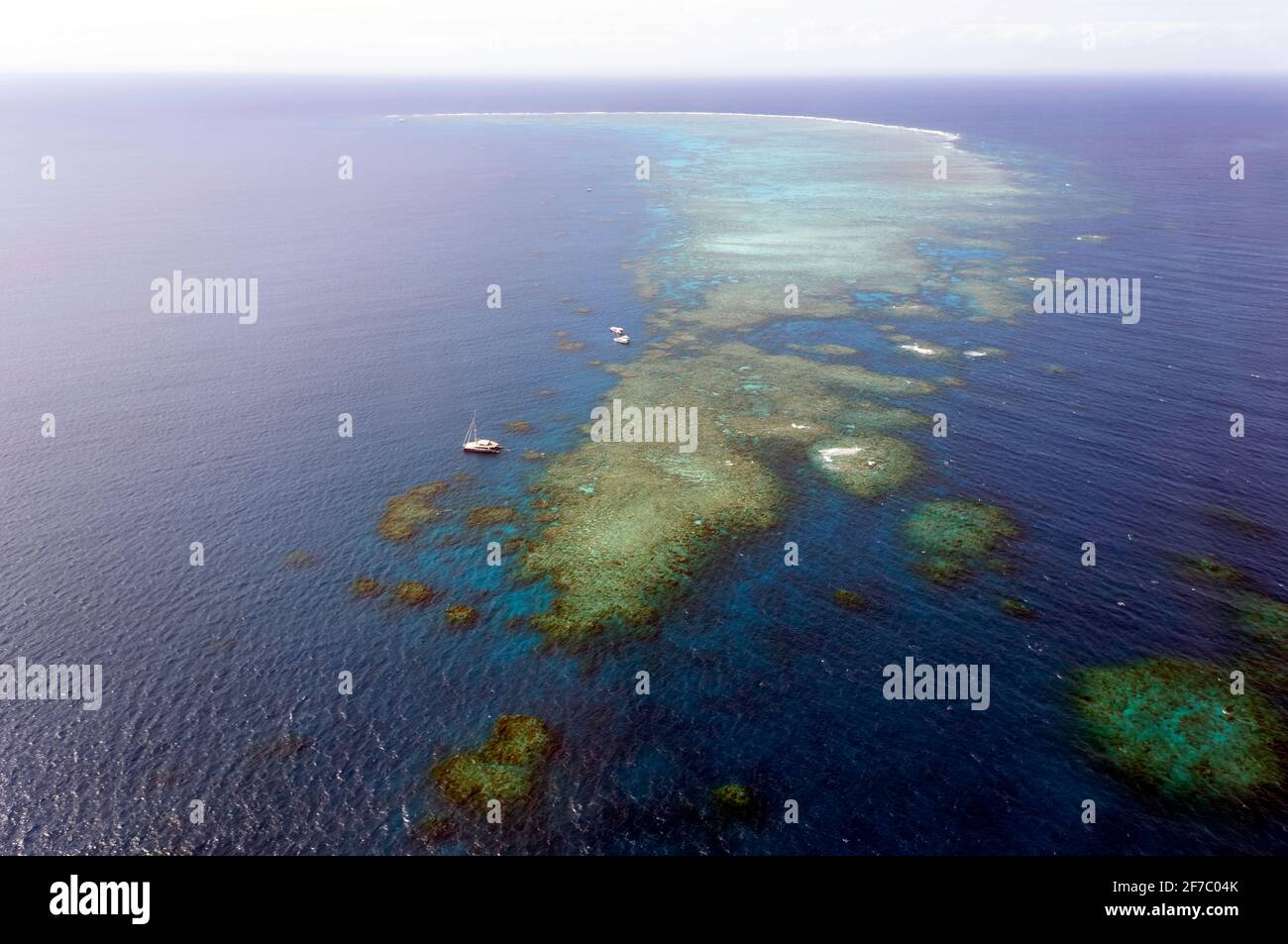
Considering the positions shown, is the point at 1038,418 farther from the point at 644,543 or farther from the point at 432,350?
the point at 432,350

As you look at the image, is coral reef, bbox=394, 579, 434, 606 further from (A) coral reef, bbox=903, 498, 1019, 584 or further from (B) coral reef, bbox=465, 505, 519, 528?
(A) coral reef, bbox=903, 498, 1019, 584

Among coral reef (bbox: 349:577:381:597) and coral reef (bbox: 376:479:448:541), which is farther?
coral reef (bbox: 376:479:448:541)

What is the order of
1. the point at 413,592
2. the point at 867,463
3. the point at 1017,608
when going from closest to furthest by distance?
1. the point at 1017,608
2. the point at 413,592
3. the point at 867,463

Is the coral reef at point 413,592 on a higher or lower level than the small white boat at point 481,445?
lower

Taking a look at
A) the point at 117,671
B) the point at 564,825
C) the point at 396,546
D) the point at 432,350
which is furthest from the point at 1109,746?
the point at 432,350

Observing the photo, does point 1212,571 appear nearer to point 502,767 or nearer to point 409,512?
point 502,767

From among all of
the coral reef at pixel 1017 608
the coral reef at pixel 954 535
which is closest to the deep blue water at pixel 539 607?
the coral reef at pixel 1017 608

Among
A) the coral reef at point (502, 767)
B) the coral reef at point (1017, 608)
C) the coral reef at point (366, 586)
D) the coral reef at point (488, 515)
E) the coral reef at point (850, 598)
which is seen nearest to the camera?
the coral reef at point (502, 767)

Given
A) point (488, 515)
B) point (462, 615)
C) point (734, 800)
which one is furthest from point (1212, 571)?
point (488, 515)

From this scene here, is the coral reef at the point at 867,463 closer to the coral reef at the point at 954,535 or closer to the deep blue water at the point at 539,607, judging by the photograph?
the deep blue water at the point at 539,607

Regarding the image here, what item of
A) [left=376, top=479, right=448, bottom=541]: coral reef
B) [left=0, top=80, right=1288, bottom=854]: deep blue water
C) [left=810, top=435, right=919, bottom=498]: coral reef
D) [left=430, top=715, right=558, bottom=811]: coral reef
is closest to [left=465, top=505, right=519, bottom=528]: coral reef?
[left=0, top=80, right=1288, bottom=854]: deep blue water
